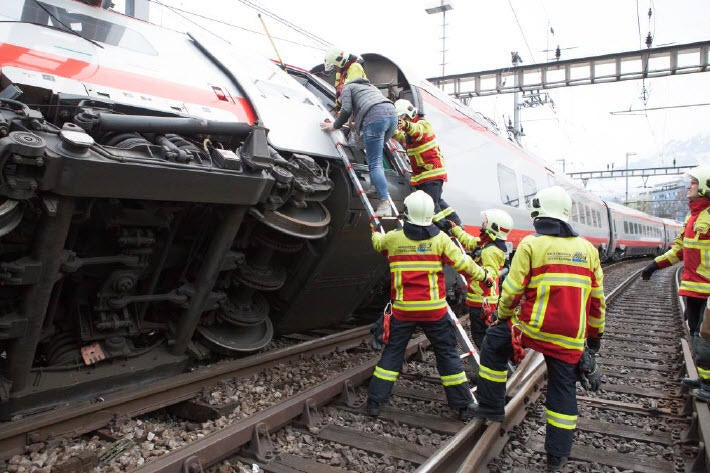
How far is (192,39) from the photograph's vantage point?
4809 millimetres

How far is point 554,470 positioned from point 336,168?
112 inches

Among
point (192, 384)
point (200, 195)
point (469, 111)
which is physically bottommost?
point (192, 384)

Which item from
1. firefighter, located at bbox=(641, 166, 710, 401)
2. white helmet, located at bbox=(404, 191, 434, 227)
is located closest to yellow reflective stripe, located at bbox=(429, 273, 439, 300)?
white helmet, located at bbox=(404, 191, 434, 227)

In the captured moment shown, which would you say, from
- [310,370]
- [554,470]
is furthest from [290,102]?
[554,470]

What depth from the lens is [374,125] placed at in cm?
477

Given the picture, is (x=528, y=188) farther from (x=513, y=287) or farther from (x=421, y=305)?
(x=513, y=287)

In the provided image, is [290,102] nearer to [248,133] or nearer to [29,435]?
[248,133]

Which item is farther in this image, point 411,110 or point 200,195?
point 411,110

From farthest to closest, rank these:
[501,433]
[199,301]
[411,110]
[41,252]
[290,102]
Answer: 1. [411,110]
2. [290,102]
3. [199,301]
4. [501,433]
5. [41,252]

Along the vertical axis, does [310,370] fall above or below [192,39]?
below

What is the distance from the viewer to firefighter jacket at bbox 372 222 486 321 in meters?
3.94

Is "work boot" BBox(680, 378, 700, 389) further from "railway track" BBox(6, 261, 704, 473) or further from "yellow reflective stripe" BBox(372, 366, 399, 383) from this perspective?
"yellow reflective stripe" BBox(372, 366, 399, 383)

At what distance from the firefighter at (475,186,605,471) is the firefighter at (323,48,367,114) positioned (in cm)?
253

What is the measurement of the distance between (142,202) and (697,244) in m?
4.33
